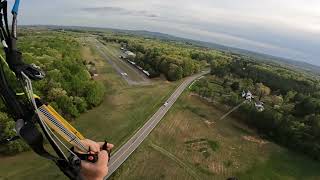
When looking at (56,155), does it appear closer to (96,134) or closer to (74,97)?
(96,134)

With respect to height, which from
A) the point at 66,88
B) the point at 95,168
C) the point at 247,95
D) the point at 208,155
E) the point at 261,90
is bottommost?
the point at 208,155

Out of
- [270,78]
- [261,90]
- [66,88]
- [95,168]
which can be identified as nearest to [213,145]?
[66,88]

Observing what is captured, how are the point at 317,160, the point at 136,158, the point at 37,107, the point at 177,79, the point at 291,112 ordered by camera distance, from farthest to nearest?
the point at 177,79 < the point at 291,112 < the point at 317,160 < the point at 136,158 < the point at 37,107

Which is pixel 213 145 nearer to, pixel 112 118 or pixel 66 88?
pixel 112 118

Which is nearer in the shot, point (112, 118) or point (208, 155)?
point (208, 155)

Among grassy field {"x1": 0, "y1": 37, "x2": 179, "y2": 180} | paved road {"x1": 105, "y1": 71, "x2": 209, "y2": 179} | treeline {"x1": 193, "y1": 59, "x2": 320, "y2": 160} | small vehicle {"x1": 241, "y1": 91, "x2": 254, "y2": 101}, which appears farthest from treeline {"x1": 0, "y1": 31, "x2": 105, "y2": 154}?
small vehicle {"x1": 241, "y1": 91, "x2": 254, "y2": 101}

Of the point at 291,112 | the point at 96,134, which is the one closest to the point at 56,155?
the point at 96,134
